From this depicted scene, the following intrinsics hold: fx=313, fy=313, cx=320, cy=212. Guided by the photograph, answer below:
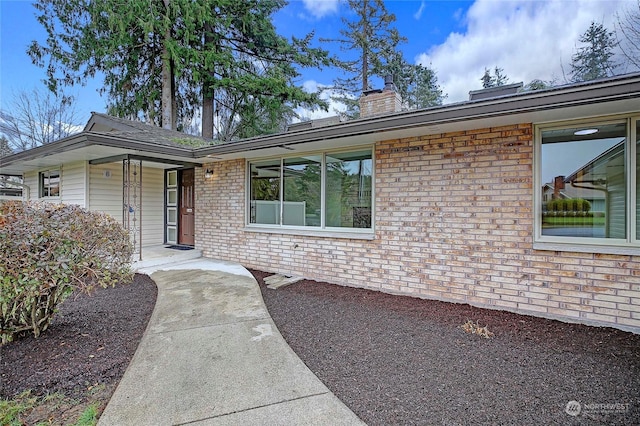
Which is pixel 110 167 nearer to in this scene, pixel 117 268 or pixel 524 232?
pixel 117 268

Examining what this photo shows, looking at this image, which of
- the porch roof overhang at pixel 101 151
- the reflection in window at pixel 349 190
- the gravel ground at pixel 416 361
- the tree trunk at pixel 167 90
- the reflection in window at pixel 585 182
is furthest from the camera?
the tree trunk at pixel 167 90

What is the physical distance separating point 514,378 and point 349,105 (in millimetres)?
15892

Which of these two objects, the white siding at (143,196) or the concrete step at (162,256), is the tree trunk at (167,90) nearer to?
the white siding at (143,196)

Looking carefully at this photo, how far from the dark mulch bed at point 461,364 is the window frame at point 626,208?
921 mm

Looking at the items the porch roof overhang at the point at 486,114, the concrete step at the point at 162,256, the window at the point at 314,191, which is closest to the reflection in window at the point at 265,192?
the window at the point at 314,191

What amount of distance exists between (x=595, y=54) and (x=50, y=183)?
2106 centimetres

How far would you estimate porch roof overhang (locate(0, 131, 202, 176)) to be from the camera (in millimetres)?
5730

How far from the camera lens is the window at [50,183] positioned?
8.68 metres

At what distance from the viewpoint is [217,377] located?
250 centimetres

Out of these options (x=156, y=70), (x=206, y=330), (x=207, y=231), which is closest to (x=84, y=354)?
(x=206, y=330)

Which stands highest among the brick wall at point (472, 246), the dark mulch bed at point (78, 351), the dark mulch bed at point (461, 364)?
the brick wall at point (472, 246)

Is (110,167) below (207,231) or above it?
above

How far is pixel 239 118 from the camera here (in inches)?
627

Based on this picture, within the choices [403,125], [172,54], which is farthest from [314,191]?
[172,54]
